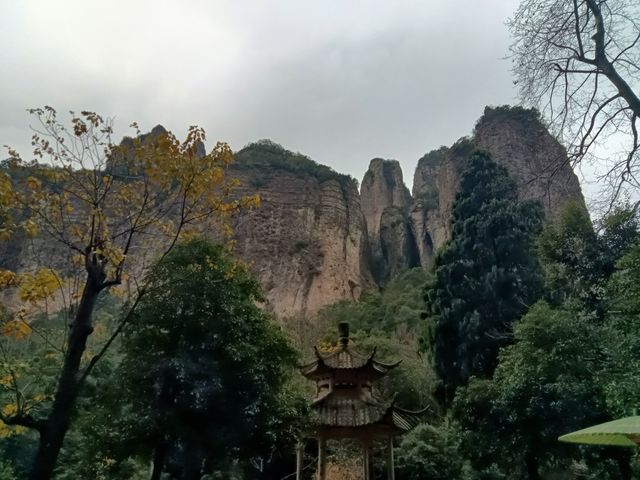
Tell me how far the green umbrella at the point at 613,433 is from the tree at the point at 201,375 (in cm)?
743

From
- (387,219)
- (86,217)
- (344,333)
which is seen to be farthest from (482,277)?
(387,219)

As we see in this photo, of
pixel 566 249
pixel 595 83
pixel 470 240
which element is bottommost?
pixel 595 83

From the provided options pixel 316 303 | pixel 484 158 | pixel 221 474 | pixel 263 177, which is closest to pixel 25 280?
pixel 221 474

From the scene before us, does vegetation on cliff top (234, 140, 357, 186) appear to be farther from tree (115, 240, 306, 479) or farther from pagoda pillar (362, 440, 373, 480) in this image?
pagoda pillar (362, 440, 373, 480)

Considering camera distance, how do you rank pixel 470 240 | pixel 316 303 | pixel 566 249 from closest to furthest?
1. pixel 566 249
2. pixel 470 240
3. pixel 316 303

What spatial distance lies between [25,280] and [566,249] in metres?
11.4

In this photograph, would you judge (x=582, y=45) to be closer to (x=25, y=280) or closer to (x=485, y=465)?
(x=25, y=280)

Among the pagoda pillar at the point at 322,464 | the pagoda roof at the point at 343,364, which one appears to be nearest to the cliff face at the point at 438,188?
the pagoda roof at the point at 343,364

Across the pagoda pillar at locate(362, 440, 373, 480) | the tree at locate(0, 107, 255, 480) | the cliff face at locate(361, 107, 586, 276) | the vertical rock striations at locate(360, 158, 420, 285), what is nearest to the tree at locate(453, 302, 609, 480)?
the pagoda pillar at locate(362, 440, 373, 480)

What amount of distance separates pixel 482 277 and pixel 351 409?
722 centimetres

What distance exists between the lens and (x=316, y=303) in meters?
34.6

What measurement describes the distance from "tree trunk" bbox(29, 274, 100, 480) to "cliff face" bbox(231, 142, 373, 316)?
2961 centimetres

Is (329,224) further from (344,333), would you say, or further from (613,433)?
(613,433)

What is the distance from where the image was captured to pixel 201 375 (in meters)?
8.96
